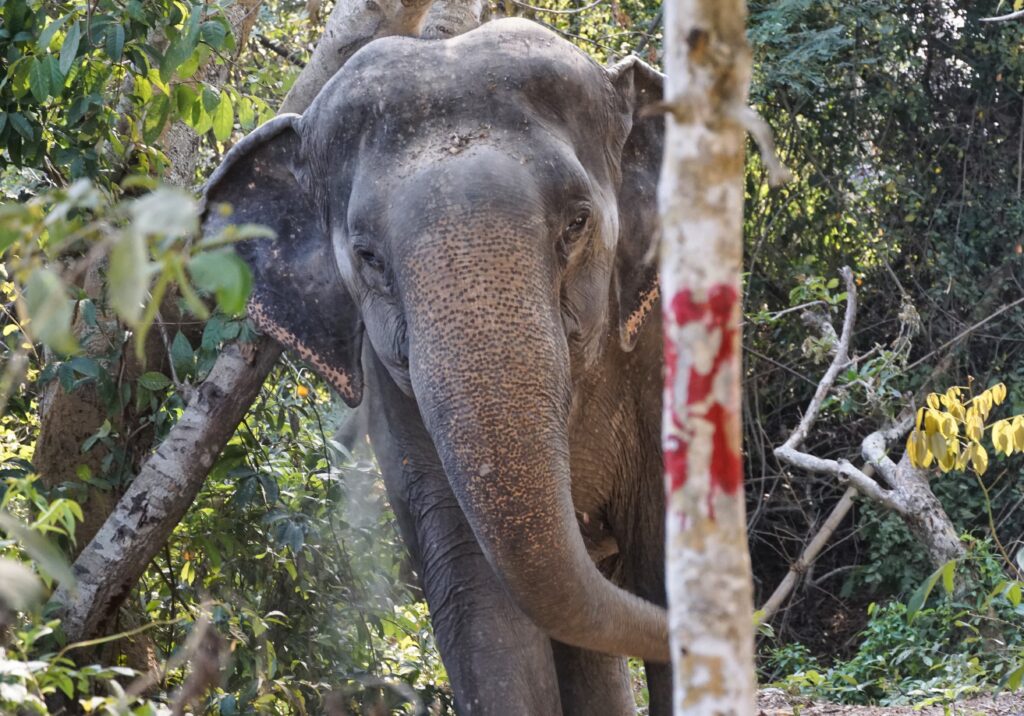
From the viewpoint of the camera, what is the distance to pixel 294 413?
478cm

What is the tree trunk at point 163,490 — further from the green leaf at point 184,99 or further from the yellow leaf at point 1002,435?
the yellow leaf at point 1002,435

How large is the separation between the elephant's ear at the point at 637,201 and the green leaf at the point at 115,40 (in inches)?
45.3

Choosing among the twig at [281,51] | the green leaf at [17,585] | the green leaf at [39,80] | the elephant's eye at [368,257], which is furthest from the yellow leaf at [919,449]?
the twig at [281,51]

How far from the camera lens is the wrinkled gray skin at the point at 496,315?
300 cm

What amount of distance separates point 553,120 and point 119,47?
104 cm

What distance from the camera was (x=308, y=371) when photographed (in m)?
5.41

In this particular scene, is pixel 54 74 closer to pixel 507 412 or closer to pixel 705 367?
pixel 507 412

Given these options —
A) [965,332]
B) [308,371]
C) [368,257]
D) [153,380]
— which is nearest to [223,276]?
[368,257]

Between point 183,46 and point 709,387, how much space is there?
2.45 metres

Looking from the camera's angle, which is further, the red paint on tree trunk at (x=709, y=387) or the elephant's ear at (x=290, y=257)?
the elephant's ear at (x=290, y=257)

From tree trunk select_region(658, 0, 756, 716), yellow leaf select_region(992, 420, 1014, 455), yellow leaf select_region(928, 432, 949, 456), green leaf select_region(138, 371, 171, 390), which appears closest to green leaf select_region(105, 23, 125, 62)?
green leaf select_region(138, 371, 171, 390)

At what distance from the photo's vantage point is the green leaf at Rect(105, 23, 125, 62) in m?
3.62

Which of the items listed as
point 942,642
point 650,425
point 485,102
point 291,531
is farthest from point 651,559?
point 942,642

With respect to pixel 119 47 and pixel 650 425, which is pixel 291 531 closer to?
pixel 650 425
